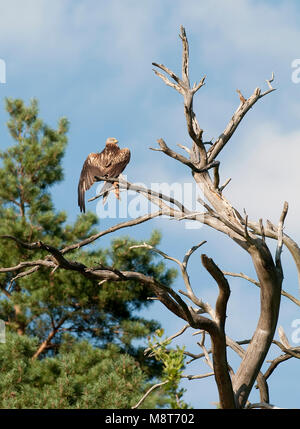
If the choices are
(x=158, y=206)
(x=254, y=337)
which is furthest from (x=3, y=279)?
(x=254, y=337)

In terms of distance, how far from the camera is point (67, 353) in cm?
1200

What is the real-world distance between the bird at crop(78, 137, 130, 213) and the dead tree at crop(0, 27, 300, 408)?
1.35 metres

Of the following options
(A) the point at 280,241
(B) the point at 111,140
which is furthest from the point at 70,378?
(A) the point at 280,241

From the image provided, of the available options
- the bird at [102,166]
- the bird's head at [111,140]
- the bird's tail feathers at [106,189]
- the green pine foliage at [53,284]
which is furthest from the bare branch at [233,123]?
the green pine foliage at [53,284]

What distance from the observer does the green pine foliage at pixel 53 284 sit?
12133 millimetres

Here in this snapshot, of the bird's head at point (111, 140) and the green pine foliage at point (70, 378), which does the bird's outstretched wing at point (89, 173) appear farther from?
the green pine foliage at point (70, 378)

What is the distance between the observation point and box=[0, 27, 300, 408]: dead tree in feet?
18.1

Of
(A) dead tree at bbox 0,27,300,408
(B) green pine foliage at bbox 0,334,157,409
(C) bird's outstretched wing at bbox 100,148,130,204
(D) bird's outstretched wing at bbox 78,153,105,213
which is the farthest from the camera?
(B) green pine foliage at bbox 0,334,157,409

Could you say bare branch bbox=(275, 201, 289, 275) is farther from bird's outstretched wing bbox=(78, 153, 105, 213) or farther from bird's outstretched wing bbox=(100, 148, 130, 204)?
bird's outstretched wing bbox=(100, 148, 130, 204)

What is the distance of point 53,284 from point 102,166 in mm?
4853

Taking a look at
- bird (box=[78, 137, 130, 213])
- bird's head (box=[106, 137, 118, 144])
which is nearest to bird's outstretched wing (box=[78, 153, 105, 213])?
bird (box=[78, 137, 130, 213])

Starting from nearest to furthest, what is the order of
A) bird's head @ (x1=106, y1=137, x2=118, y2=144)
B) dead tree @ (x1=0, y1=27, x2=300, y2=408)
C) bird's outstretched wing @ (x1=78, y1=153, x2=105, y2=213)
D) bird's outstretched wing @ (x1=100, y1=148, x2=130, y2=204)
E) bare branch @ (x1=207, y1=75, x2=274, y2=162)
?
dead tree @ (x1=0, y1=27, x2=300, y2=408)
bare branch @ (x1=207, y1=75, x2=274, y2=162)
bird's outstretched wing @ (x1=78, y1=153, x2=105, y2=213)
bird's outstretched wing @ (x1=100, y1=148, x2=130, y2=204)
bird's head @ (x1=106, y1=137, x2=118, y2=144)

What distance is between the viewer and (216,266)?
5.10m
